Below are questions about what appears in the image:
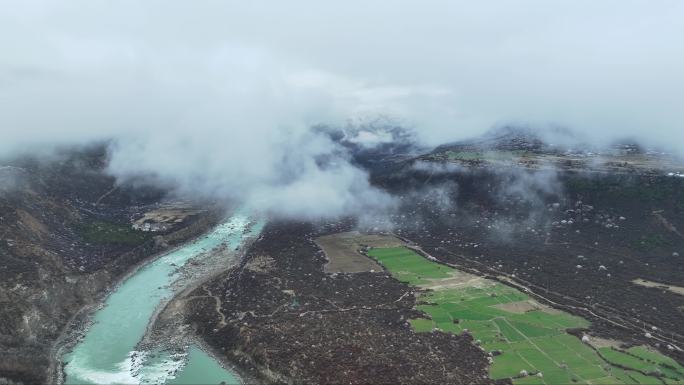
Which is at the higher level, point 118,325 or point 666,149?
point 666,149

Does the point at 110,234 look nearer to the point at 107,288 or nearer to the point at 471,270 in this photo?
the point at 107,288

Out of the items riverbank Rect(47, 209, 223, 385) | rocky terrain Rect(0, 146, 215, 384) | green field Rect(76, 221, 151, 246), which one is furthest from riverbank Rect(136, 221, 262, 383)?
green field Rect(76, 221, 151, 246)

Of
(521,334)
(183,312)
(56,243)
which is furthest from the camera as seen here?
(56,243)

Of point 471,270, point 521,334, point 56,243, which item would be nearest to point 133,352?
point 56,243

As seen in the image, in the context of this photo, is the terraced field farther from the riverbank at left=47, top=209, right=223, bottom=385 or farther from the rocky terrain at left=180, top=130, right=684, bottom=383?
the riverbank at left=47, top=209, right=223, bottom=385

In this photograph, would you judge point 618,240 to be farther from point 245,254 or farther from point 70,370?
point 70,370

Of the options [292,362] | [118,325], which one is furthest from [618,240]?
[118,325]
